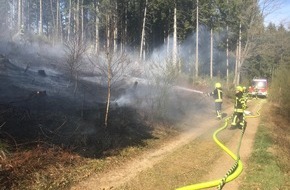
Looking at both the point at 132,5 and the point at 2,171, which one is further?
the point at 132,5

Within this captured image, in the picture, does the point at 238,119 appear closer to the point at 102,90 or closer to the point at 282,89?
the point at 282,89

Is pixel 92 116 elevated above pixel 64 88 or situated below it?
below

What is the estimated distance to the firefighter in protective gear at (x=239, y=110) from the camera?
14711 millimetres

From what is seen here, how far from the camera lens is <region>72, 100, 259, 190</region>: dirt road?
26.7 feet

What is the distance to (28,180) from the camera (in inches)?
298

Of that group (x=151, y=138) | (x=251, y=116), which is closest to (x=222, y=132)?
(x=151, y=138)

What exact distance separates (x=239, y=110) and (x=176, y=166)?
6.50m

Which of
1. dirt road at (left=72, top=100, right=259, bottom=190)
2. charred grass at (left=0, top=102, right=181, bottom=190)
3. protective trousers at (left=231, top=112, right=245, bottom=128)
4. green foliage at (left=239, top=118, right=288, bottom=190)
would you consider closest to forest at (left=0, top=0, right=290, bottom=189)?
charred grass at (left=0, top=102, right=181, bottom=190)

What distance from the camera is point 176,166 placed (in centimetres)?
955

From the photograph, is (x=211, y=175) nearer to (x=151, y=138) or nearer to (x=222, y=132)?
(x=151, y=138)

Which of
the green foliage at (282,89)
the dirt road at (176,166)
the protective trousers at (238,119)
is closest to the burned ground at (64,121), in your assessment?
the dirt road at (176,166)

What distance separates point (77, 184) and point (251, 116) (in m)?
14.2

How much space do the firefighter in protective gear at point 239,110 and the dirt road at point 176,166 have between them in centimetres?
112

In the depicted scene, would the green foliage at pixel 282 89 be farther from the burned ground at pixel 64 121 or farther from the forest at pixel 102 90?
the burned ground at pixel 64 121
